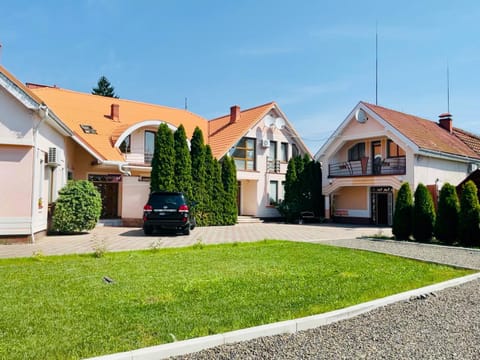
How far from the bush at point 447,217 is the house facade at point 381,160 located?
8.11 metres

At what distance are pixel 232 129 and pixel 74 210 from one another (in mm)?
14486

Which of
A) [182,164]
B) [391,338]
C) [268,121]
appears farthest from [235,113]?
[391,338]

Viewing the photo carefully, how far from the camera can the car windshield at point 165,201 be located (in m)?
14.6

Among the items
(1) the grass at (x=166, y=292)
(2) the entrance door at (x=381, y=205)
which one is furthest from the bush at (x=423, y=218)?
(2) the entrance door at (x=381, y=205)

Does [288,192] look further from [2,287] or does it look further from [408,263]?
[2,287]

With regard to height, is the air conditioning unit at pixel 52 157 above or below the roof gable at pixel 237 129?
below

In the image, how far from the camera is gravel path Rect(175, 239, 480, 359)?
12.3ft

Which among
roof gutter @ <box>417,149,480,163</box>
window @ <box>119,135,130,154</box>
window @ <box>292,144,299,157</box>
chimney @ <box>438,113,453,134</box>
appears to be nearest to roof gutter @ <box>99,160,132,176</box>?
window @ <box>119,135,130,154</box>

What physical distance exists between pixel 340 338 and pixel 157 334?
2005mm

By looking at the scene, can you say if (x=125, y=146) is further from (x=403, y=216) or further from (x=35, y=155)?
(x=403, y=216)

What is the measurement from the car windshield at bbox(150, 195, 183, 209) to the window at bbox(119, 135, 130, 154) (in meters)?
7.87

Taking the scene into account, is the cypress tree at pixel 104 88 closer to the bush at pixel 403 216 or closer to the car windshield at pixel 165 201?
the car windshield at pixel 165 201

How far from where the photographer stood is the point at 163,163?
1898 cm

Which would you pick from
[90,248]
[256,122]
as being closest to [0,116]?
[90,248]
